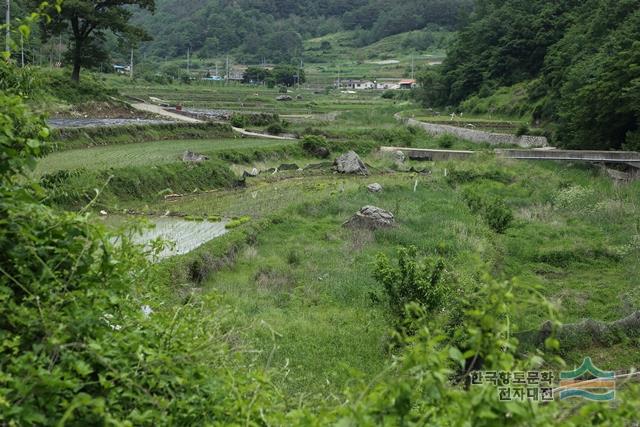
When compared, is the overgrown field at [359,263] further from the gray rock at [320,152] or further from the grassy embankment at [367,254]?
the gray rock at [320,152]

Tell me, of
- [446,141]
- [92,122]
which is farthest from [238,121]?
[446,141]

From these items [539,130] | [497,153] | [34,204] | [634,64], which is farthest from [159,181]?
[539,130]

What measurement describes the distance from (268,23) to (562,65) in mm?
104377

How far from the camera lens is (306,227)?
1889 centimetres

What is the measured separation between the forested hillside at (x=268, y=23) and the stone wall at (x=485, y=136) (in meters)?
82.1

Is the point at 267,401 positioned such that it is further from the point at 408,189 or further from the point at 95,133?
the point at 95,133

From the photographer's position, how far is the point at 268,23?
144 m

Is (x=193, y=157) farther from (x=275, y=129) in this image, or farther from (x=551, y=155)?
(x=551, y=155)

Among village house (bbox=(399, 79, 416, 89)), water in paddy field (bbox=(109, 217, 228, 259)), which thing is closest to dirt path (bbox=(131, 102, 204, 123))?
water in paddy field (bbox=(109, 217, 228, 259))

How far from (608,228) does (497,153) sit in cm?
1469

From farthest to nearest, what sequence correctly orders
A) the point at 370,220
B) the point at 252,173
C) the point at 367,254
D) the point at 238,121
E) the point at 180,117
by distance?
the point at 238,121 < the point at 180,117 < the point at 252,173 < the point at 370,220 < the point at 367,254

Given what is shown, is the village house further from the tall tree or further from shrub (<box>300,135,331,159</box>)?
the tall tree

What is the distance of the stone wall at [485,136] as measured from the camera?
41844mm

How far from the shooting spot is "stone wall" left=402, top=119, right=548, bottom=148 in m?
41.8
